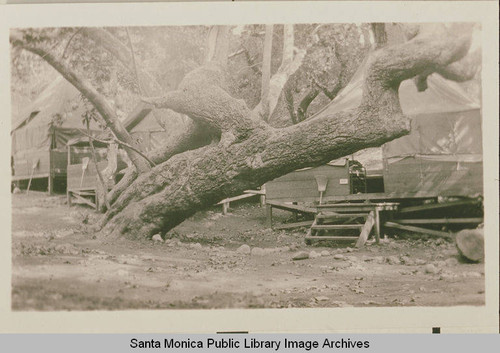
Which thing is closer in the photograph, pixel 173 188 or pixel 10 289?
pixel 10 289

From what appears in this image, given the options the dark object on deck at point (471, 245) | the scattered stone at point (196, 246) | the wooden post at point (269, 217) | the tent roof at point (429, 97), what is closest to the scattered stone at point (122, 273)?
the scattered stone at point (196, 246)

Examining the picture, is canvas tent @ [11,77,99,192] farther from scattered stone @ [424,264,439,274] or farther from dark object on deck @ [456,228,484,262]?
dark object on deck @ [456,228,484,262]

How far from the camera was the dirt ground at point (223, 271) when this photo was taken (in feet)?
14.5

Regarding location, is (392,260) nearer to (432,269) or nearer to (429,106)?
(432,269)

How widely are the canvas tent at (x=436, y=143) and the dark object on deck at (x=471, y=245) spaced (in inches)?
15.2

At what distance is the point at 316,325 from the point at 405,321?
0.82 m

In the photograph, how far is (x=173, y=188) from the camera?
489 centimetres

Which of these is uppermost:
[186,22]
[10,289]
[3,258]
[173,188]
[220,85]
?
[186,22]

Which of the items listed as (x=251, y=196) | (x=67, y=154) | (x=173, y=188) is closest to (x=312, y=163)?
(x=251, y=196)

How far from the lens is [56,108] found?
478 centimetres

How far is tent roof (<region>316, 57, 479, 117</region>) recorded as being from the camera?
15.0 feet

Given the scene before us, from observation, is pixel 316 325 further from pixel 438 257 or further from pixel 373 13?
pixel 373 13

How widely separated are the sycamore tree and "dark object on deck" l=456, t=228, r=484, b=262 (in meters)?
1.16

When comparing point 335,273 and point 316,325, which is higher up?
point 335,273
